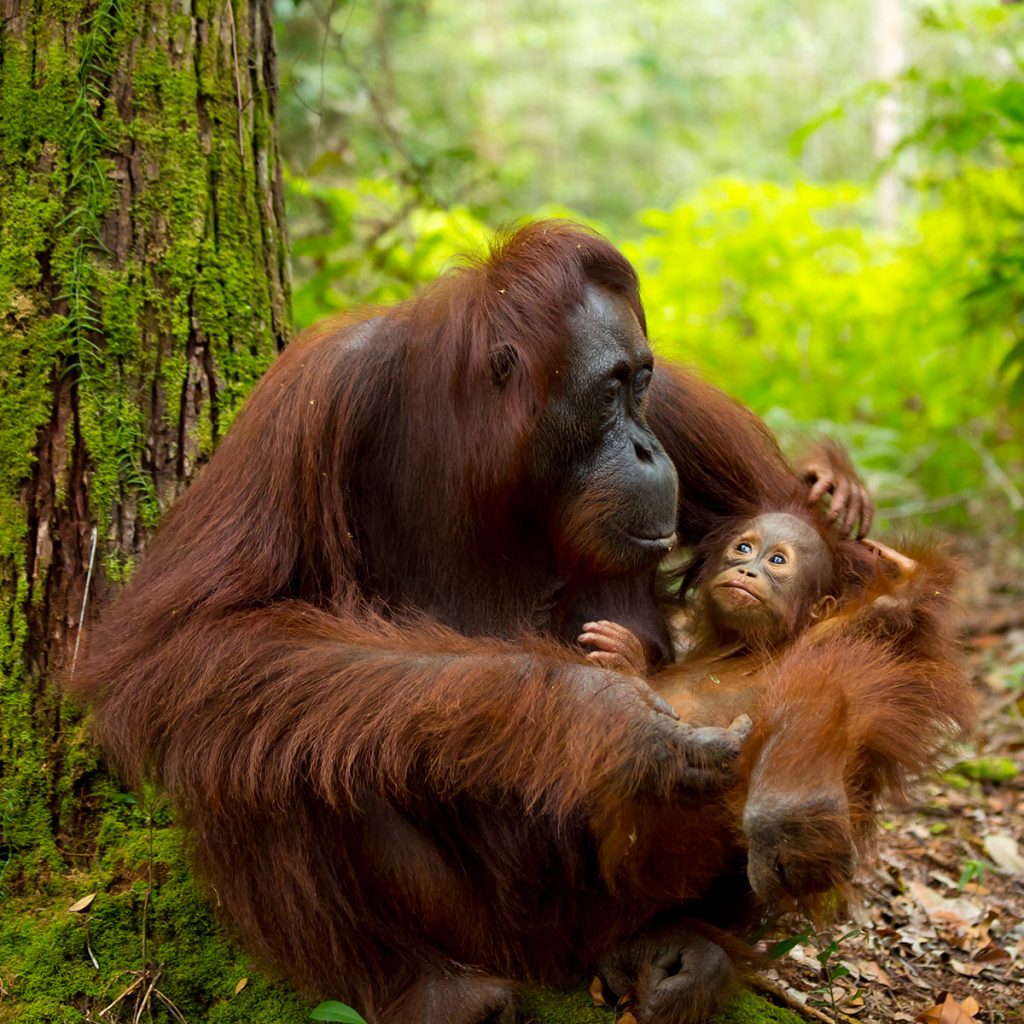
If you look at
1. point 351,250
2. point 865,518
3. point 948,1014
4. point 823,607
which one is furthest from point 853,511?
point 351,250

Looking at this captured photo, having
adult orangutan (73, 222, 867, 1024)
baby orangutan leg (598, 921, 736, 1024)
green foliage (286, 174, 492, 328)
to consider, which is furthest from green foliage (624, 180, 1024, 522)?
baby orangutan leg (598, 921, 736, 1024)

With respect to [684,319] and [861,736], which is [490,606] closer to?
[861,736]

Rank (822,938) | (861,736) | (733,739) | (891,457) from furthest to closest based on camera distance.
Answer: (891,457), (822,938), (861,736), (733,739)

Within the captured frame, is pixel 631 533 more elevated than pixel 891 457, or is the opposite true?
pixel 631 533

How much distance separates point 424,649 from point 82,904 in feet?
4.07

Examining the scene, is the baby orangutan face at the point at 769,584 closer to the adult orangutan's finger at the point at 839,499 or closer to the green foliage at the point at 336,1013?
the adult orangutan's finger at the point at 839,499

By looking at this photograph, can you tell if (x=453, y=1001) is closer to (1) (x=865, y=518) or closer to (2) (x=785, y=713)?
(2) (x=785, y=713)

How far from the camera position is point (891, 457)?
8836mm

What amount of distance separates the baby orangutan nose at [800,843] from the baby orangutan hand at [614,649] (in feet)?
1.89

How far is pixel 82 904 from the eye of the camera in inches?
124

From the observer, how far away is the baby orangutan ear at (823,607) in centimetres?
339

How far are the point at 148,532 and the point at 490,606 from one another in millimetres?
1050

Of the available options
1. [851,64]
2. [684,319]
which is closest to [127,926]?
[684,319]

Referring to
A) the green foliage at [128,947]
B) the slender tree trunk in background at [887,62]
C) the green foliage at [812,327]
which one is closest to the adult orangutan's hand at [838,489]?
the green foliage at [128,947]
